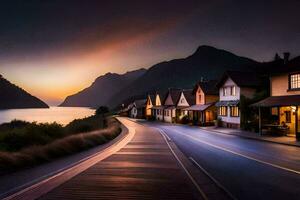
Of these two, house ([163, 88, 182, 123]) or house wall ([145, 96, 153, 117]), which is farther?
house wall ([145, 96, 153, 117])

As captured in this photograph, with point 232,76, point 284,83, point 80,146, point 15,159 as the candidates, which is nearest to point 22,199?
point 15,159

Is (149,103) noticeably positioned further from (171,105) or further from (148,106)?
(171,105)

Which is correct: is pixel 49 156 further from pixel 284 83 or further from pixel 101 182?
pixel 284 83

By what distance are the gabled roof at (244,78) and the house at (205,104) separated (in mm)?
6754

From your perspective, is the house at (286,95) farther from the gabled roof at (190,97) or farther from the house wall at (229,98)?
the gabled roof at (190,97)

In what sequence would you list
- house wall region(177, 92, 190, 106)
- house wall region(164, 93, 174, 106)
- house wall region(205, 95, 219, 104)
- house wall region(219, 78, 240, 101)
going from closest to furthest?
house wall region(219, 78, 240, 101) < house wall region(205, 95, 219, 104) < house wall region(177, 92, 190, 106) < house wall region(164, 93, 174, 106)

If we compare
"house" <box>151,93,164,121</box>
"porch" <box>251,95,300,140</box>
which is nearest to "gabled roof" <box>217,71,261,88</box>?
"porch" <box>251,95,300,140</box>

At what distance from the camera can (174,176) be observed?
11.7 m

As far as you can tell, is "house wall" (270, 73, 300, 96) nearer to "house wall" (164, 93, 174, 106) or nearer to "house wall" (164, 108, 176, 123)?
"house wall" (164, 108, 176, 123)

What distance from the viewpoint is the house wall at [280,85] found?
111ft

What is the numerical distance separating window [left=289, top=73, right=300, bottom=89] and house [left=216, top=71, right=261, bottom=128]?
9571 millimetres

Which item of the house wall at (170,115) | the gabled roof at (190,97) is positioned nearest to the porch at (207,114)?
the gabled roof at (190,97)

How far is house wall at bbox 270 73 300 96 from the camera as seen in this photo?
3384 cm

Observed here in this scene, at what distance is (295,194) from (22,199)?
6.98 m
